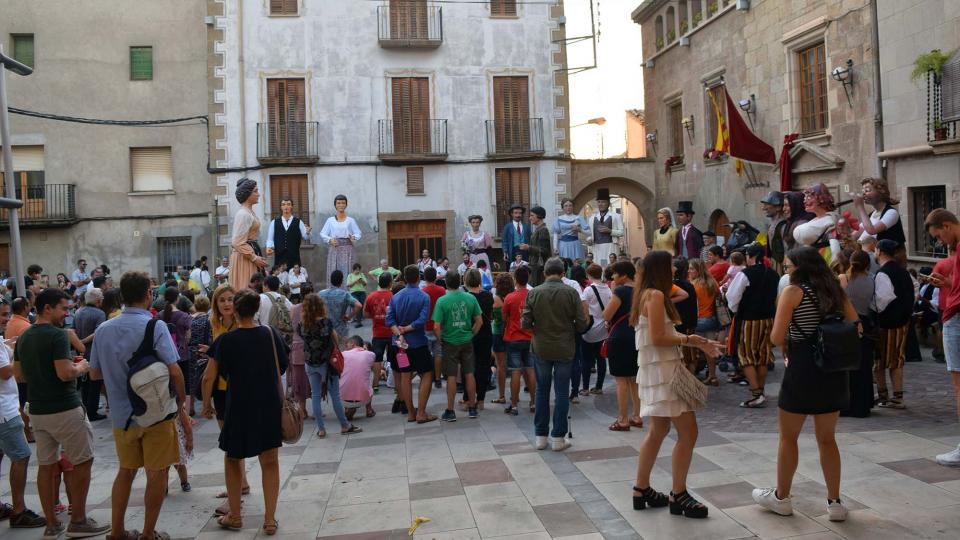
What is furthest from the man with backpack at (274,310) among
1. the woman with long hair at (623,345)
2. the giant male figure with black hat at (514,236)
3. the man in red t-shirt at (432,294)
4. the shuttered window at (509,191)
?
the shuttered window at (509,191)

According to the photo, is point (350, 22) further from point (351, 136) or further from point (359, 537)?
point (359, 537)

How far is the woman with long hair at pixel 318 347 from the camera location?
31.1 feet

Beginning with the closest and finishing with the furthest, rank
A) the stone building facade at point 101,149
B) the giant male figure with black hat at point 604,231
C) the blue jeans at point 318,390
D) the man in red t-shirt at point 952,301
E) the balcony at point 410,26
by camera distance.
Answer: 1. the man in red t-shirt at point 952,301
2. the blue jeans at point 318,390
3. the giant male figure with black hat at point 604,231
4. the balcony at point 410,26
5. the stone building facade at point 101,149

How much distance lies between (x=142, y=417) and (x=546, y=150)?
64.3ft

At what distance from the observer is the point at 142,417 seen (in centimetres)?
582

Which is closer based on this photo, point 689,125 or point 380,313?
point 380,313

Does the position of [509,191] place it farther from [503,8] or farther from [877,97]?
[877,97]

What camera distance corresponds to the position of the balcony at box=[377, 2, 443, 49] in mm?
23469

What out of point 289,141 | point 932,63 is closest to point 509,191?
point 289,141

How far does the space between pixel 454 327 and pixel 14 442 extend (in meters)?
4.94

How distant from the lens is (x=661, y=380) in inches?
235

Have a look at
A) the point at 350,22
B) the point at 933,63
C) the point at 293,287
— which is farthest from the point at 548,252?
the point at 350,22

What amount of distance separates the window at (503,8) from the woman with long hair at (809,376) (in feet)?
65.6

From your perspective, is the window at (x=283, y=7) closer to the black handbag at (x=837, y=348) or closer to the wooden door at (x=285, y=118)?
the wooden door at (x=285, y=118)
